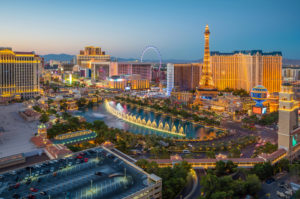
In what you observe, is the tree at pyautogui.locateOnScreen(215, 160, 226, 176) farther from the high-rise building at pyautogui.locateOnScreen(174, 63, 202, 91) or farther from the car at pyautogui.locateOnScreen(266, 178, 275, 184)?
the high-rise building at pyautogui.locateOnScreen(174, 63, 202, 91)

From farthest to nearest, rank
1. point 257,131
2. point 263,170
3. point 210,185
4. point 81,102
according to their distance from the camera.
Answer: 1. point 81,102
2. point 257,131
3. point 263,170
4. point 210,185

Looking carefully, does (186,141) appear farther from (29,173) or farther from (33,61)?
(33,61)

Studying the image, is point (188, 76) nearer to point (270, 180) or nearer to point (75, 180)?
point (270, 180)

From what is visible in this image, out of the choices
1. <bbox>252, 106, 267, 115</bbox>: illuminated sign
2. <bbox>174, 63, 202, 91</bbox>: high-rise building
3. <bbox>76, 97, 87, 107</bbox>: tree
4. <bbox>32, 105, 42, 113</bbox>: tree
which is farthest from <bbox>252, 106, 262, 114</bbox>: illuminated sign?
<bbox>32, 105, 42, 113</bbox>: tree

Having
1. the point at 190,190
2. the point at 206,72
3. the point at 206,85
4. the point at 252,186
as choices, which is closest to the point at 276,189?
the point at 252,186

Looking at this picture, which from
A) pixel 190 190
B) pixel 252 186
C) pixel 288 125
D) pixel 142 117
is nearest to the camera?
pixel 252 186

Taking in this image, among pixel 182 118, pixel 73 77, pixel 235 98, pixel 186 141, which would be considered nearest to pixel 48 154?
pixel 186 141

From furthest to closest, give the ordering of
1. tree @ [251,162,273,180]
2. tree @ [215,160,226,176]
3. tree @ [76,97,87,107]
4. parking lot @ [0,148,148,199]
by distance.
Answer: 1. tree @ [76,97,87,107]
2. tree @ [215,160,226,176]
3. tree @ [251,162,273,180]
4. parking lot @ [0,148,148,199]
